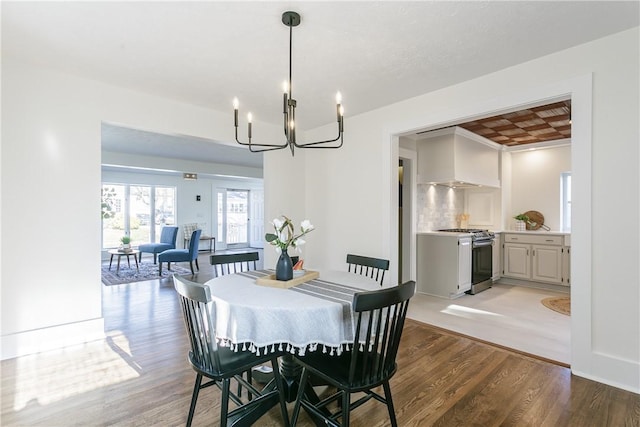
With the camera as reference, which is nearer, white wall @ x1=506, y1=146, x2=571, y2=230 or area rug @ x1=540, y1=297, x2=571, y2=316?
area rug @ x1=540, y1=297, x2=571, y2=316

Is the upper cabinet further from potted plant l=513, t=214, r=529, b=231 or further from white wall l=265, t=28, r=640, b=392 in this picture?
white wall l=265, t=28, r=640, b=392

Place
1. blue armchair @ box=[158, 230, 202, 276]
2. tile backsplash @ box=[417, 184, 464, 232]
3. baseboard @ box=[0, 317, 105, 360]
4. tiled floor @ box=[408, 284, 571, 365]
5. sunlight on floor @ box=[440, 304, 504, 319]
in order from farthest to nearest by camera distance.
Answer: blue armchair @ box=[158, 230, 202, 276]
tile backsplash @ box=[417, 184, 464, 232]
sunlight on floor @ box=[440, 304, 504, 319]
tiled floor @ box=[408, 284, 571, 365]
baseboard @ box=[0, 317, 105, 360]

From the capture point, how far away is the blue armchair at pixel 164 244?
7.16 metres

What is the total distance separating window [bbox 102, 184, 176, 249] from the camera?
8352mm

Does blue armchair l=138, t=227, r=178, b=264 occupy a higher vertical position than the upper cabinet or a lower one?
lower

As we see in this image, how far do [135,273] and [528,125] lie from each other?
735 centimetres

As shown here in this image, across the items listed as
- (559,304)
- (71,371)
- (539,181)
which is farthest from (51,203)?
(539,181)

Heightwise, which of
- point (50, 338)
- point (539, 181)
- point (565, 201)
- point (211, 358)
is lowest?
point (50, 338)

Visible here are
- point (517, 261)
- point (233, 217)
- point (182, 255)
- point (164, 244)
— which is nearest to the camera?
point (517, 261)

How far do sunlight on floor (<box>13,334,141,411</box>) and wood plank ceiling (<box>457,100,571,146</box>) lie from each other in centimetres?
482

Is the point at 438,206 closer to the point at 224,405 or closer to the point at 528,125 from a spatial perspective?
the point at 528,125

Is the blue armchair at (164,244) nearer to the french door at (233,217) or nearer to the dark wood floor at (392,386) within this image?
the french door at (233,217)

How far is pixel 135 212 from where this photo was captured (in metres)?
8.77

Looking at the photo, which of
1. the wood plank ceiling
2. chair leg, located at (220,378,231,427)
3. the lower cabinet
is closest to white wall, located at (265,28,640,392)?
the wood plank ceiling
